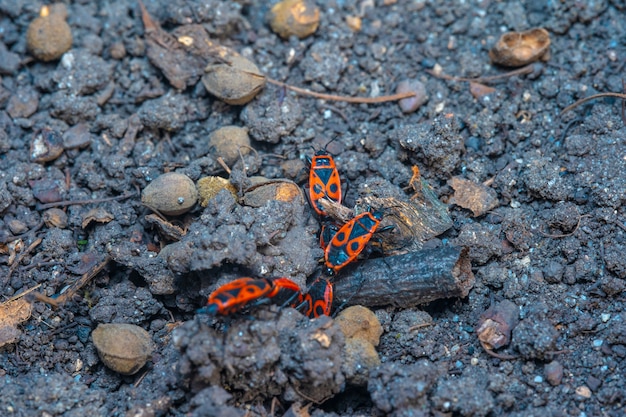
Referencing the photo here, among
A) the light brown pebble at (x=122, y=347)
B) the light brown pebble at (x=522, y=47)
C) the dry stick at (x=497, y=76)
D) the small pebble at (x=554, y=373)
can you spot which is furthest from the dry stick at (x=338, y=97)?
the small pebble at (x=554, y=373)

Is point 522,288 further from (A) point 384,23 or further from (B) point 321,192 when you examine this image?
(A) point 384,23

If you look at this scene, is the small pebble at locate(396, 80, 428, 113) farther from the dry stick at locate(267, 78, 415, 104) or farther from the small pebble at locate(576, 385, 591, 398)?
the small pebble at locate(576, 385, 591, 398)

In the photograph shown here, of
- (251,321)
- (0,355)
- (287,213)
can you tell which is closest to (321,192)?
(287,213)

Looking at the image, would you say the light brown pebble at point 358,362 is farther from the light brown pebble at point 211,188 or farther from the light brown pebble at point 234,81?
the light brown pebble at point 234,81

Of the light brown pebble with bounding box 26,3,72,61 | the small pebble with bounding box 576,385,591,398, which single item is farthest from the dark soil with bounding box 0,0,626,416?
the light brown pebble with bounding box 26,3,72,61

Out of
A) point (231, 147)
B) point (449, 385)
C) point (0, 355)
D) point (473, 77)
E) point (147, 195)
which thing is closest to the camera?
point (449, 385)

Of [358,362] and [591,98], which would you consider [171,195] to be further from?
[591,98]
